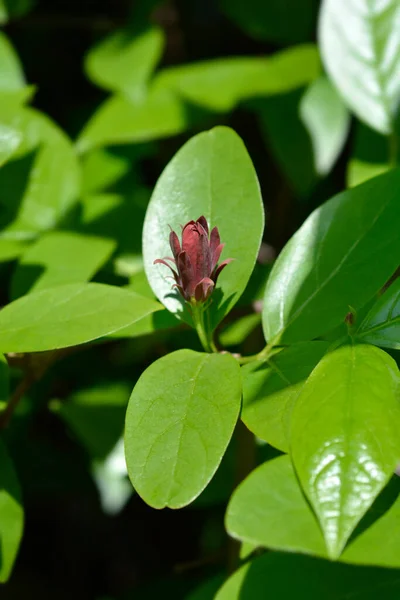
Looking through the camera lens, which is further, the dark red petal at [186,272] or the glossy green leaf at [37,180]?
the glossy green leaf at [37,180]

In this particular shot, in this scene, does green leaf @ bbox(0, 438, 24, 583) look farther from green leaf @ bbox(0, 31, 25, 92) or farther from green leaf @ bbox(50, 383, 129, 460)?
green leaf @ bbox(0, 31, 25, 92)

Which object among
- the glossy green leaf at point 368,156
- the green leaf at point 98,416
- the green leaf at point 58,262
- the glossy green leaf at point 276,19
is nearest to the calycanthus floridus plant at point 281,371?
the green leaf at point 58,262

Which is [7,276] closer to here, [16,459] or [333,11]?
[16,459]

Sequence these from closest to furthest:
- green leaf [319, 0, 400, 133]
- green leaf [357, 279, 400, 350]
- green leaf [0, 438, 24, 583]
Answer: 1. green leaf [357, 279, 400, 350]
2. green leaf [0, 438, 24, 583]
3. green leaf [319, 0, 400, 133]

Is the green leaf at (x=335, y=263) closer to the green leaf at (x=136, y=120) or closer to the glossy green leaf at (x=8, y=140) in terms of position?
the glossy green leaf at (x=8, y=140)

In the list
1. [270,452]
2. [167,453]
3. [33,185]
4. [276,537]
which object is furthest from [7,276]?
[276,537]

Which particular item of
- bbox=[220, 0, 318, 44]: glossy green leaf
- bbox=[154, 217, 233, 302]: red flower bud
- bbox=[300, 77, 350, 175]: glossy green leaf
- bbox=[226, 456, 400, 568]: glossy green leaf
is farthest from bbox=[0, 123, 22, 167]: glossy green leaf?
bbox=[220, 0, 318, 44]: glossy green leaf
